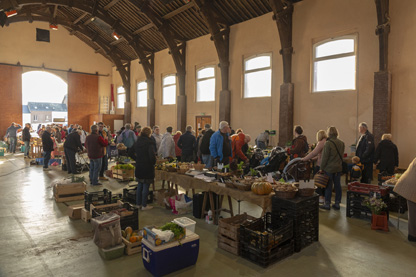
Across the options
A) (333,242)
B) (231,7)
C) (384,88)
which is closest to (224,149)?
(333,242)

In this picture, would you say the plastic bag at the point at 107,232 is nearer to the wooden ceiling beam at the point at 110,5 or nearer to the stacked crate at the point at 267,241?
the stacked crate at the point at 267,241

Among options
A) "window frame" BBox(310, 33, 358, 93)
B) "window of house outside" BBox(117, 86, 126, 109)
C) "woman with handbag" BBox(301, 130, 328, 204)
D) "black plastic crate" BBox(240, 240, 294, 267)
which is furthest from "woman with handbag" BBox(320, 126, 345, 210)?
"window of house outside" BBox(117, 86, 126, 109)

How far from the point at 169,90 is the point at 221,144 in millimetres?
11549

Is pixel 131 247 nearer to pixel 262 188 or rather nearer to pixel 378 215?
pixel 262 188

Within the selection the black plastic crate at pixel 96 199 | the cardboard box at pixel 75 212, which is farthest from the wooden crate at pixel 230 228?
the cardboard box at pixel 75 212

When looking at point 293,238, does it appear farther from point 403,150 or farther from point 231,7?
point 231,7

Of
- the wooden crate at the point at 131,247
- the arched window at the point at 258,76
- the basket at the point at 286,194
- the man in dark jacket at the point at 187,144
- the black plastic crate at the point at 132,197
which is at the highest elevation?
the arched window at the point at 258,76

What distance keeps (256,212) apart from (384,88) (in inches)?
232

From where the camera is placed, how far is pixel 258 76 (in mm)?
12141

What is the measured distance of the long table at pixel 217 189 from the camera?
12.5 feet

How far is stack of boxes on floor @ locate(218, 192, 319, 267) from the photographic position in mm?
3334

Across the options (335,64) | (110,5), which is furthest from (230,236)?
(110,5)

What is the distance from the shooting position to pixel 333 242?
3.97 metres

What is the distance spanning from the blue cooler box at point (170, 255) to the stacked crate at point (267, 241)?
583 mm
